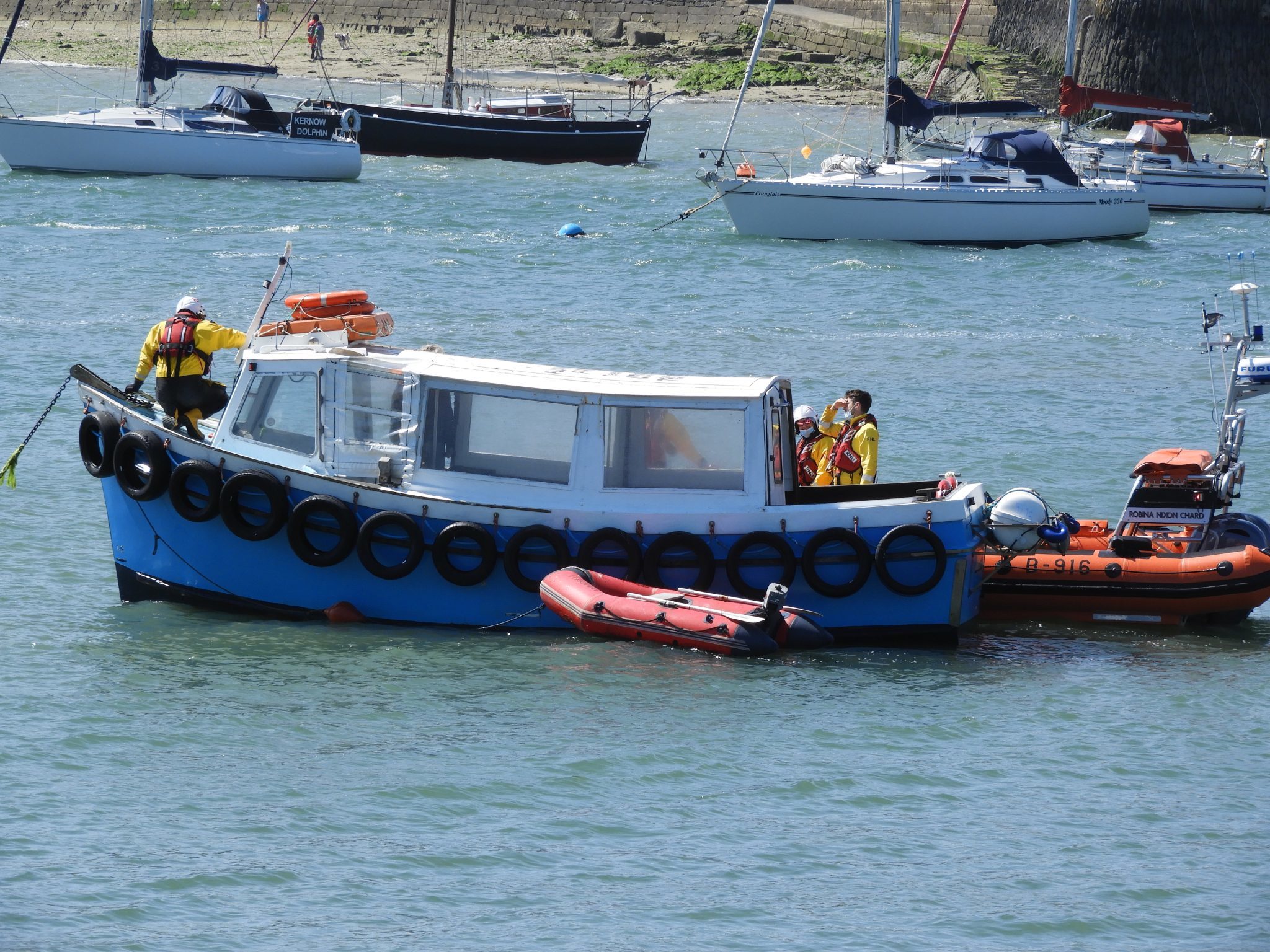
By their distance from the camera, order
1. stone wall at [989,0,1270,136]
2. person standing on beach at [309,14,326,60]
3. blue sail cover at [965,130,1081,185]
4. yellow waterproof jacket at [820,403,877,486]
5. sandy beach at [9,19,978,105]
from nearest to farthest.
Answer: yellow waterproof jacket at [820,403,877,486], blue sail cover at [965,130,1081,185], stone wall at [989,0,1270,136], sandy beach at [9,19,978,105], person standing on beach at [309,14,326,60]

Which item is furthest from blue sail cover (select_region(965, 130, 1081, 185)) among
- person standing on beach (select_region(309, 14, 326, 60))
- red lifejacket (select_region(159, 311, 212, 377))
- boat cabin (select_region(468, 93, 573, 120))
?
person standing on beach (select_region(309, 14, 326, 60))

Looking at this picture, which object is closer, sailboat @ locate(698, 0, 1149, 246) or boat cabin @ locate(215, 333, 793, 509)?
boat cabin @ locate(215, 333, 793, 509)

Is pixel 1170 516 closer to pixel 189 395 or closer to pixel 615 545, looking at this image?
pixel 615 545

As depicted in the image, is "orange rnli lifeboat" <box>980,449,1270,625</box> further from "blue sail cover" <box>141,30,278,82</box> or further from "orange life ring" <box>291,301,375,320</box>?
"blue sail cover" <box>141,30,278,82</box>

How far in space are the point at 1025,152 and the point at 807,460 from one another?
19.8 m

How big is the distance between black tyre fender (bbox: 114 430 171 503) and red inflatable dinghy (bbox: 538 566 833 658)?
2706mm

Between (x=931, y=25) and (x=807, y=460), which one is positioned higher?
(x=931, y=25)

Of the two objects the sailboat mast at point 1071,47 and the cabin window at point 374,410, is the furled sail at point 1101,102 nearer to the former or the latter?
the sailboat mast at point 1071,47

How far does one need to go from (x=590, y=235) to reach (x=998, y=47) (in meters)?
28.8

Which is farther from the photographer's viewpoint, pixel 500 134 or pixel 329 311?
pixel 500 134

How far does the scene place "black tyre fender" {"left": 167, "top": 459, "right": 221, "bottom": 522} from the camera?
1100cm

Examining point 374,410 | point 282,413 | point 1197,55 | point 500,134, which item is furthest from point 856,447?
point 1197,55

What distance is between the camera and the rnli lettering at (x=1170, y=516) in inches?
473

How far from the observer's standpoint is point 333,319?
37.8ft
